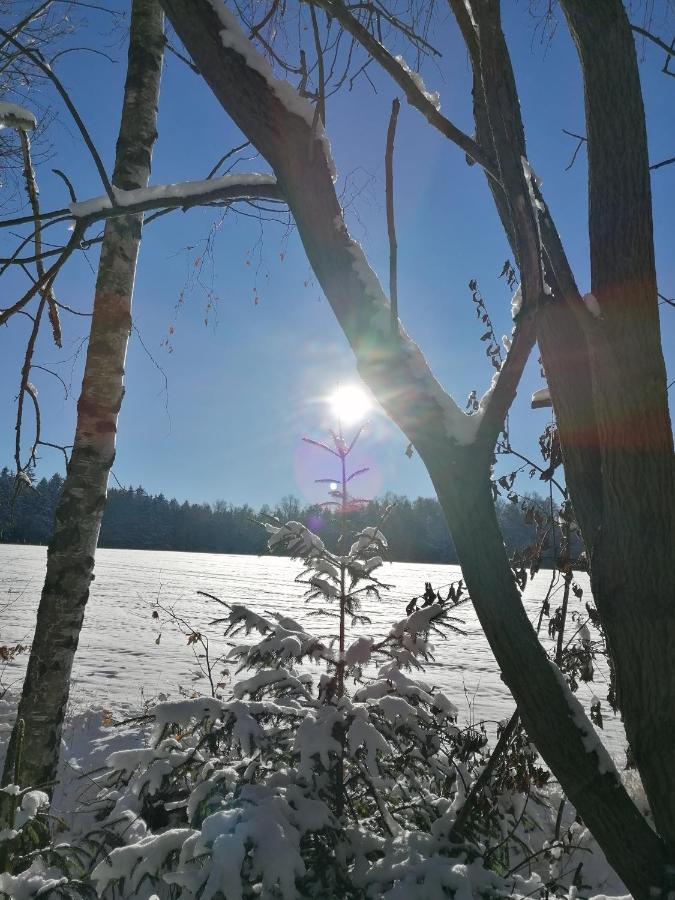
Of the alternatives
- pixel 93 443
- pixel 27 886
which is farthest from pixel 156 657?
pixel 27 886

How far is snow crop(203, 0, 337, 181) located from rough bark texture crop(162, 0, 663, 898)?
0.5 inches

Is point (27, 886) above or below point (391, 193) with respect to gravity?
below

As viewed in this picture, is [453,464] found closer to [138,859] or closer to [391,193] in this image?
[391,193]

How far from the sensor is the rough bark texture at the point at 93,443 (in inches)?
110

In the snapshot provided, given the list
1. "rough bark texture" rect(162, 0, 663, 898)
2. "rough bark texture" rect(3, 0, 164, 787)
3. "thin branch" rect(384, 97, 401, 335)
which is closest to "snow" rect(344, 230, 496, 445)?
"rough bark texture" rect(162, 0, 663, 898)

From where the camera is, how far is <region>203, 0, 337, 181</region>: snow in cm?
119

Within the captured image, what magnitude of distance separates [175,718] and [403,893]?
0.96m

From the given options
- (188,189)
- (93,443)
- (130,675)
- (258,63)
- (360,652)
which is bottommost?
(130,675)

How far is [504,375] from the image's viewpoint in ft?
3.73

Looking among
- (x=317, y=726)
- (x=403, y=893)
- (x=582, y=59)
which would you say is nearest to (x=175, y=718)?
(x=317, y=726)

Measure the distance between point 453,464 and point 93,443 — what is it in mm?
2460

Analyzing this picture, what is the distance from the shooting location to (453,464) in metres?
1.18

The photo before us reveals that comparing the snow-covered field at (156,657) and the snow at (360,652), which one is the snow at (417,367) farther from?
the snow at (360,652)

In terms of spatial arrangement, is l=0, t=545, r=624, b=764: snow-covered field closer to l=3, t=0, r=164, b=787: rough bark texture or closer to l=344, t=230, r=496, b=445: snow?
l=344, t=230, r=496, b=445: snow
